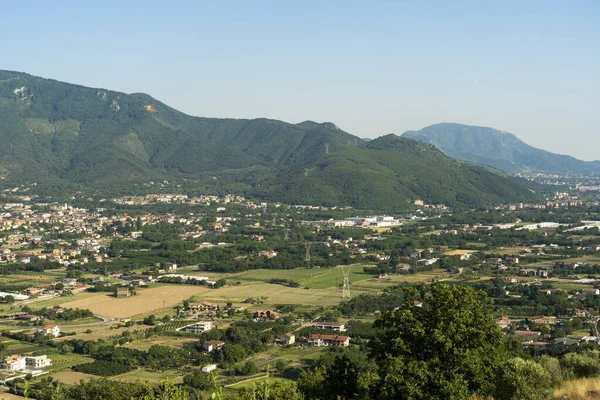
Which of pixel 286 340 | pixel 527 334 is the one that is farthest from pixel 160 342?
pixel 527 334

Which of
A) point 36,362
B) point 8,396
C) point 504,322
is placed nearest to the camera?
point 8,396

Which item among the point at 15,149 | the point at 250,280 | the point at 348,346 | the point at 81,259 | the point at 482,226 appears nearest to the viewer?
the point at 348,346

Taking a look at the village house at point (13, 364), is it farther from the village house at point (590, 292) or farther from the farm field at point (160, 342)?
the village house at point (590, 292)

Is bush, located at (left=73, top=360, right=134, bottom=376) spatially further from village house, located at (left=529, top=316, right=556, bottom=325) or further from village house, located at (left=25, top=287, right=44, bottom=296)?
village house, located at (left=25, top=287, right=44, bottom=296)

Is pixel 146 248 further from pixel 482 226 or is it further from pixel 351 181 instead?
pixel 351 181

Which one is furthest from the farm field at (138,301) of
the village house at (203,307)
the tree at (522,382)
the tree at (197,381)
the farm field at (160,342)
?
the tree at (522,382)

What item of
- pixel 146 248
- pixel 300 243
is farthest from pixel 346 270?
pixel 146 248

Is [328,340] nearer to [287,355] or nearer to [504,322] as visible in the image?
[287,355]
